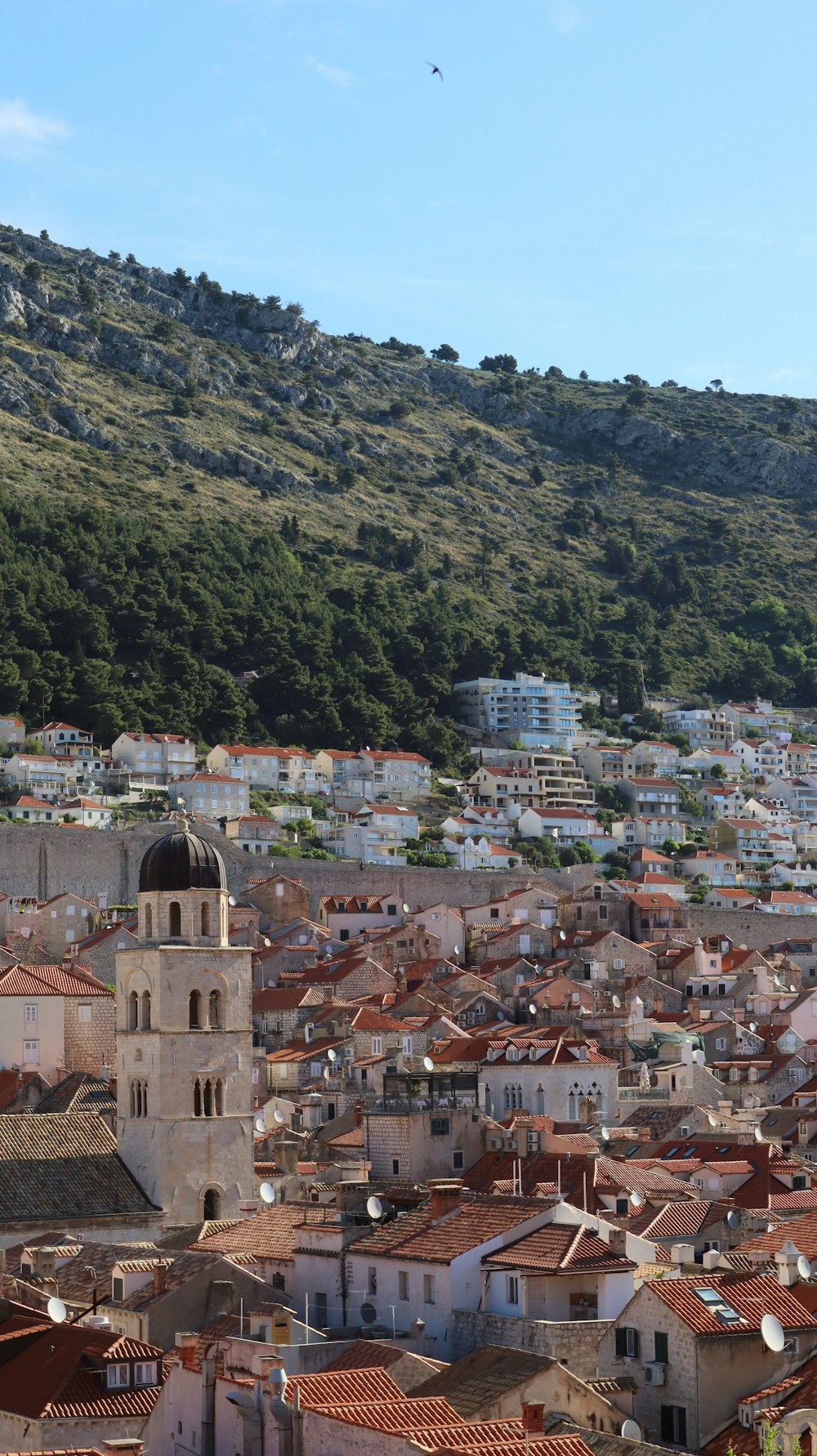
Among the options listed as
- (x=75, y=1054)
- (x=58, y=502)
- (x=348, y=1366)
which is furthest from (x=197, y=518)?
(x=348, y=1366)

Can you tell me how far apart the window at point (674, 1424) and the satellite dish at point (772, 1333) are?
1.06 meters

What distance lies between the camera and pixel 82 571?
129 m

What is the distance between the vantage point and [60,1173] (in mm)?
37531

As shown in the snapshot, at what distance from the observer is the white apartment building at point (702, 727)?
479 feet

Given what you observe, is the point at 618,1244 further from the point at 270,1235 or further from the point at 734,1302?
the point at 270,1235

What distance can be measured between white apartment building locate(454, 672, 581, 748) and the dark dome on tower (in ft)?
314

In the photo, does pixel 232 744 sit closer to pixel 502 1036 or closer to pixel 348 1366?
pixel 502 1036

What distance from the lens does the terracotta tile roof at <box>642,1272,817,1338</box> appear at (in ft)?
77.7

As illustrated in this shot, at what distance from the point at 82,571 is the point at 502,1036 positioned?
239 ft

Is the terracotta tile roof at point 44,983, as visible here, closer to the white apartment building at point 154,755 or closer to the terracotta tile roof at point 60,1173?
the terracotta tile roof at point 60,1173

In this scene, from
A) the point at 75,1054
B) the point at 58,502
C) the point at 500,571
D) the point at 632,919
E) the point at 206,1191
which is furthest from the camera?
the point at 500,571

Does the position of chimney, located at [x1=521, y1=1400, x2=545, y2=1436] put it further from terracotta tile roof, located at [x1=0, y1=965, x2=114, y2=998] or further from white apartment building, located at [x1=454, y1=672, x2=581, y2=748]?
white apartment building, located at [x1=454, y1=672, x2=581, y2=748]

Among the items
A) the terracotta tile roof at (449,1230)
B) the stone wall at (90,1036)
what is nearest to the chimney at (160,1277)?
the terracotta tile roof at (449,1230)

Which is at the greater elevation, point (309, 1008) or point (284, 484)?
point (284, 484)
